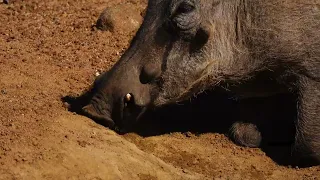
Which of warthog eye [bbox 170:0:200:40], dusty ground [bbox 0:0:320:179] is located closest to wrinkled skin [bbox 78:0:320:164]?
warthog eye [bbox 170:0:200:40]

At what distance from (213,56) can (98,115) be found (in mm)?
1134

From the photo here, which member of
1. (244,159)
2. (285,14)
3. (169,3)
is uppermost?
(285,14)

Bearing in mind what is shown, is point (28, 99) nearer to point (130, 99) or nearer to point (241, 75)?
point (130, 99)

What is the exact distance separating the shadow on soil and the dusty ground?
0.13 m

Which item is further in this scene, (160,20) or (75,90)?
(75,90)

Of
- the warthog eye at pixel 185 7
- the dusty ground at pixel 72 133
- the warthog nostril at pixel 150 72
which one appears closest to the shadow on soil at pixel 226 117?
the dusty ground at pixel 72 133

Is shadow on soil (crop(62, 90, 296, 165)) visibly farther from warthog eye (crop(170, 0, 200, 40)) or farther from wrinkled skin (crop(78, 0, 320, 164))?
warthog eye (crop(170, 0, 200, 40))

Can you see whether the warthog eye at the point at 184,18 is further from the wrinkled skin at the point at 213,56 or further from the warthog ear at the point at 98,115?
the warthog ear at the point at 98,115

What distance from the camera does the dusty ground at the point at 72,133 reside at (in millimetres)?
5273

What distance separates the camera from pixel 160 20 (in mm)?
6016

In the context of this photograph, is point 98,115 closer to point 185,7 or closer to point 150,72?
point 150,72

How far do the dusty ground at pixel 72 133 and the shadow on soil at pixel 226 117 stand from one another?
128 millimetres

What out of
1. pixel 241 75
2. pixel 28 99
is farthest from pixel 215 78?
pixel 28 99

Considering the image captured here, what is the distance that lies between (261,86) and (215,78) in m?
0.51
